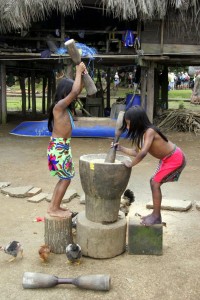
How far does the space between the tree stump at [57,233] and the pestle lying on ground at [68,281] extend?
67cm

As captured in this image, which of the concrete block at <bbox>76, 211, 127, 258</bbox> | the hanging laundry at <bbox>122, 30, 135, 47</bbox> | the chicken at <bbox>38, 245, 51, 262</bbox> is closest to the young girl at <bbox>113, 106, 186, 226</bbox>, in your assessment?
the concrete block at <bbox>76, 211, 127, 258</bbox>

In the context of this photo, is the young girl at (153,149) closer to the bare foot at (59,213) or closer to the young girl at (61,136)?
the young girl at (61,136)

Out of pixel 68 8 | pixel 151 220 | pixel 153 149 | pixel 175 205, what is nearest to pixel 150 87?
pixel 68 8

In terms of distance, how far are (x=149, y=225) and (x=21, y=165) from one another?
4551 millimetres

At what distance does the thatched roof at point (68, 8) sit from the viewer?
408 inches

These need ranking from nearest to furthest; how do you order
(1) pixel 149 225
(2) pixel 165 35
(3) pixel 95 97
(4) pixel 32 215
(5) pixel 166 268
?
(5) pixel 166 268, (1) pixel 149 225, (4) pixel 32 215, (2) pixel 165 35, (3) pixel 95 97

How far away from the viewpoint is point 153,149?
4.04 m

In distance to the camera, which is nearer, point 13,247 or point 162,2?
point 13,247

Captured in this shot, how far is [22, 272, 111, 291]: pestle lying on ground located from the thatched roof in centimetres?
847

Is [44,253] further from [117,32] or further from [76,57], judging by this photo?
[117,32]

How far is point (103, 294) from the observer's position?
10.8 feet

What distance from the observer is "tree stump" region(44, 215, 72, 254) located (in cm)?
400

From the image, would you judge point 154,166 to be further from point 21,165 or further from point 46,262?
point 46,262

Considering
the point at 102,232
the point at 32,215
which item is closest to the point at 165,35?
the point at 32,215
